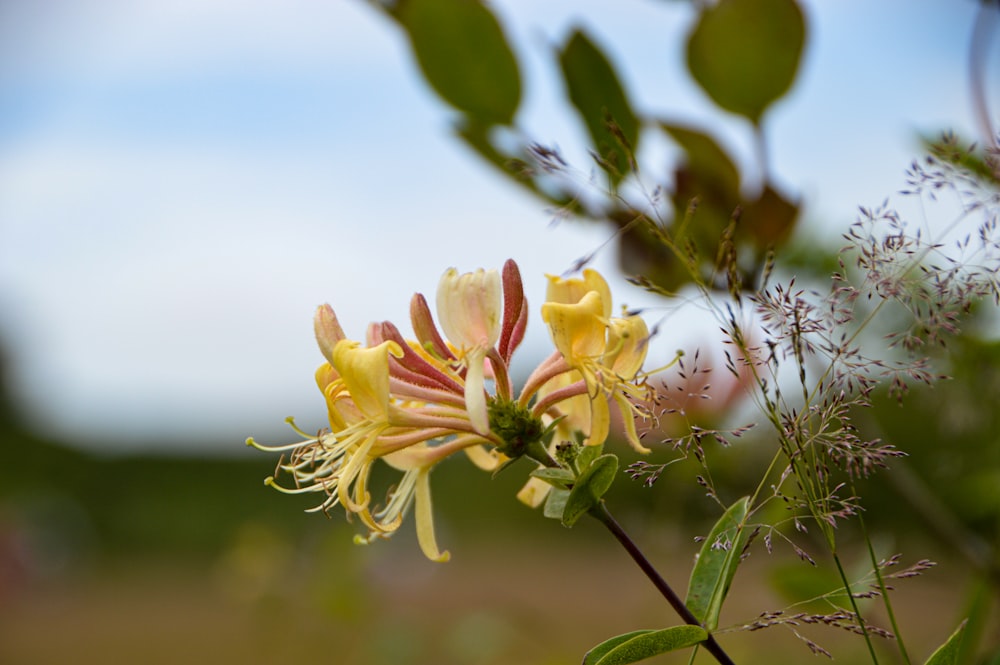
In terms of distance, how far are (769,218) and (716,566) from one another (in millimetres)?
398

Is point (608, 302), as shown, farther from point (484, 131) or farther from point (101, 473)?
point (101, 473)

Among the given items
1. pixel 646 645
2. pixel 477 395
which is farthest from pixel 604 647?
pixel 477 395

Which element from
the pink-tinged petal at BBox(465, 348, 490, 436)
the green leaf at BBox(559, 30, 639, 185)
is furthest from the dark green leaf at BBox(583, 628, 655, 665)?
the green leaf at BBox(559, 30, 639, 185)

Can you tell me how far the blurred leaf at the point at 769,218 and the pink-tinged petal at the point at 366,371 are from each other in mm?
402

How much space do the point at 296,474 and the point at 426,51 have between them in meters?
0.37

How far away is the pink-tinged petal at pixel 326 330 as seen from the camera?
477 mm

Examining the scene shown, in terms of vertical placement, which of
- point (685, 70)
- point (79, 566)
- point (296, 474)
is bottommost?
point (79, 566)

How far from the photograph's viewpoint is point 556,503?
45 cm

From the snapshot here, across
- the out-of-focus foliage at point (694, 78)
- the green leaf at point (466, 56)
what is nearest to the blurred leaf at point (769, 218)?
the out-of-focus foliage at point (694, 78)

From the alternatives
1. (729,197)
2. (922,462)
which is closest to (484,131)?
(729,197)

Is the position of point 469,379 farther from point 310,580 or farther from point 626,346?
point 310,580

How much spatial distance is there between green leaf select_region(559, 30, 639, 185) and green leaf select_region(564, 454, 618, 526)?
0.37 metres

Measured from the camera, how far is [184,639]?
4605 millimetres

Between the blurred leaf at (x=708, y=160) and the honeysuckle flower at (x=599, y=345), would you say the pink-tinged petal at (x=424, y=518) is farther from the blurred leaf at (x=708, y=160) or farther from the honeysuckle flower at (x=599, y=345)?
the blurred leaf at (x=708, y=160)
